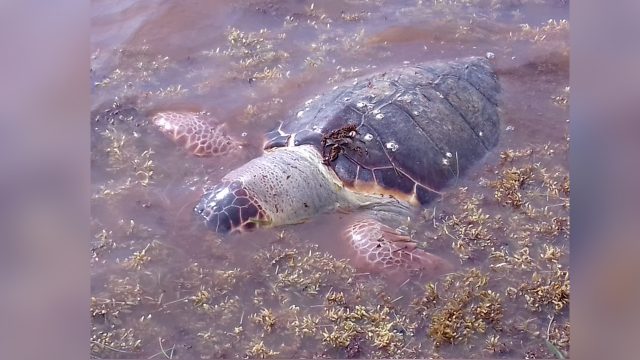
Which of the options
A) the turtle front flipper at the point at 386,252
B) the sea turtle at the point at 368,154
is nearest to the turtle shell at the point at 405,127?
the sea turtle at the point at 368,154

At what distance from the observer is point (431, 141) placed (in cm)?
210

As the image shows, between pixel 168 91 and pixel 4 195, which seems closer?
pixel 4 195

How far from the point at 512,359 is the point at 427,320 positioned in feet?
1.10

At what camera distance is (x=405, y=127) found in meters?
2.10

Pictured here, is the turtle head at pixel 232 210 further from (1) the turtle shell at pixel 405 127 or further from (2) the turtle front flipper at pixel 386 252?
(2) the turtle front flipper at pixel 386 252

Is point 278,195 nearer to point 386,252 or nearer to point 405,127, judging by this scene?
point 386,252

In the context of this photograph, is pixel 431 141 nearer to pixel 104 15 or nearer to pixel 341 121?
pixel 341 121

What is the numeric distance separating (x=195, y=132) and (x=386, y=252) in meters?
0.82

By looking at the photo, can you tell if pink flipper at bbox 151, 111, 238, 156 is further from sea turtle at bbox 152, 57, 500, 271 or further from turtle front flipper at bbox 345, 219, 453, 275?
turtle front flipper at bbox 345, 219, 453, 275

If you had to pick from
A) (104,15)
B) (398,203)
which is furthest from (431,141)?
(104,15)

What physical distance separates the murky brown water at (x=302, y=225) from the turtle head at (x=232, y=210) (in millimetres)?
46

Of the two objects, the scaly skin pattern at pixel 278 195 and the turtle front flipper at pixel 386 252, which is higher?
the scaly skin pattern at pixel 278 195

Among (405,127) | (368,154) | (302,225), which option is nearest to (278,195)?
(302,225)

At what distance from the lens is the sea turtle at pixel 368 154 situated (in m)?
2.01
